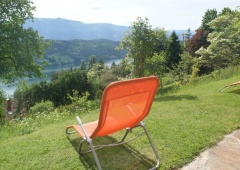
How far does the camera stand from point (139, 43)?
9281mm

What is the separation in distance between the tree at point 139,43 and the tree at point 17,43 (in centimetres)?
808

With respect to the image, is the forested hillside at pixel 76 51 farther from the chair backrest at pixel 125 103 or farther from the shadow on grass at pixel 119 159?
the chair backrest at pixel 125 103

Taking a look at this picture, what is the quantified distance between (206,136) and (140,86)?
1.59 metres

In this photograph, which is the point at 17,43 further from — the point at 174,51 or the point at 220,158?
the point at 174,51

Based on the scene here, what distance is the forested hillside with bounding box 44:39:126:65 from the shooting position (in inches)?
5886

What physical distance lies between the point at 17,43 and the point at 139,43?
9057 mm

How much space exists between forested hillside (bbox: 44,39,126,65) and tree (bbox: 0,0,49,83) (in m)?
123

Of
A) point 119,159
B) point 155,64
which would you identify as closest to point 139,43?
point 155,64

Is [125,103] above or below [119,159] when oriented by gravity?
above

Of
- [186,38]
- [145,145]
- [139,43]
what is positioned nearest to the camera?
[145,145]

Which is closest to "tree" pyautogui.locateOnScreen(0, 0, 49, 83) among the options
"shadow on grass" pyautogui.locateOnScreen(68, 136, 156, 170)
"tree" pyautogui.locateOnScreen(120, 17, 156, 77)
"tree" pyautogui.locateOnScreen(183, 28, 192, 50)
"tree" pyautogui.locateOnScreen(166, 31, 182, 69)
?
"tree" pyautogui.locateOnScreen(120, 17, 156, 77)

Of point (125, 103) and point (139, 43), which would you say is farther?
point (139, 43)

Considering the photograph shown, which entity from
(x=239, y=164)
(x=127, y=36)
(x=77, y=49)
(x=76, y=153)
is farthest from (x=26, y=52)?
(x=77, y=49)

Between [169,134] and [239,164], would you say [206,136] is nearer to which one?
[169,134]
